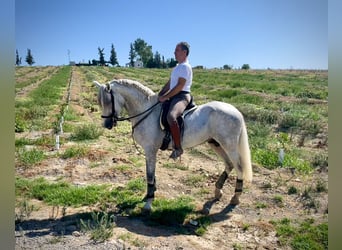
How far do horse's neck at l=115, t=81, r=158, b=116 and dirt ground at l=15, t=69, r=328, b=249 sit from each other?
1637mm

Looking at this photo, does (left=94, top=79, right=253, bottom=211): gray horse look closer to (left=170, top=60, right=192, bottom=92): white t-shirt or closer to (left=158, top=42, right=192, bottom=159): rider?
(left=158, top=42, right=192, bottom=159): rider

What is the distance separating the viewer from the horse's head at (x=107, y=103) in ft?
16.3

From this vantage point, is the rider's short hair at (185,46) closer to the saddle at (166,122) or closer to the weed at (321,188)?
the saddle at (166,122)

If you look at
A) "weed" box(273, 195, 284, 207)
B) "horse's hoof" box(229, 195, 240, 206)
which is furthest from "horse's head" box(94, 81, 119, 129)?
"weed" box(273, 195, 284, 207)

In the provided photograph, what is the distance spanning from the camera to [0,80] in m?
3.05

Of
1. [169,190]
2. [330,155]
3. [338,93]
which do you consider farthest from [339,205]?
[169,190]

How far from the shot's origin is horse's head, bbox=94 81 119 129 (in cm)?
496

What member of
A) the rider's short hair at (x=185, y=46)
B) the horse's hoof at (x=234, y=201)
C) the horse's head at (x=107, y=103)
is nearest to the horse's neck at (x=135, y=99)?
the horse's head at (x=107, y=103)

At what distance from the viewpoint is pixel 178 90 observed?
193 inches

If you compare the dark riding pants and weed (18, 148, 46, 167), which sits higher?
the dark riding pants

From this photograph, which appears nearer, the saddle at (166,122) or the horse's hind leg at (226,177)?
the saddle at (166,122)

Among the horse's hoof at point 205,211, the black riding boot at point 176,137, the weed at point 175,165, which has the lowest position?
the horse's hoof at point 205,211

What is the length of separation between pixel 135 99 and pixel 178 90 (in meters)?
0.76

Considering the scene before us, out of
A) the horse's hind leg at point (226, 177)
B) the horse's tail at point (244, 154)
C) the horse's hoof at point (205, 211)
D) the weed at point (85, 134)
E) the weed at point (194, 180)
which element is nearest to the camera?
the horse's hoof at point (205, 211)
